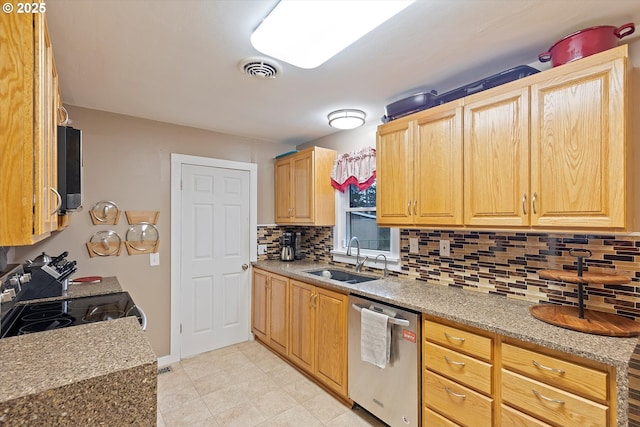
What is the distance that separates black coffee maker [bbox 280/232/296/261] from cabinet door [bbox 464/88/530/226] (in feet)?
7.21

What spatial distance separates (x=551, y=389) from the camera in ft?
4.41

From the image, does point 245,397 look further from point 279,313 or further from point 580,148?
point 580,148

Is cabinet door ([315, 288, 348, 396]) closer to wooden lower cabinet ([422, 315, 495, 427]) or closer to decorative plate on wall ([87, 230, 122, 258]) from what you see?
wooden lower cabinet ([422, 315, 495, 427])

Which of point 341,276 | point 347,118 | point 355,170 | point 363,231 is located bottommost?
point 341,276

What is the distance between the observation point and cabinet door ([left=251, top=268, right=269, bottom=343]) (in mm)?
3342

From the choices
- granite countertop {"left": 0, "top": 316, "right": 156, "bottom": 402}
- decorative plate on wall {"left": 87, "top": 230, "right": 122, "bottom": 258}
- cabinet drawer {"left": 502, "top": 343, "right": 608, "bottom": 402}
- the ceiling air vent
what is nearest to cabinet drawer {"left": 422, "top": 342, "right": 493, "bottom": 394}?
cabinet drawer {"left": 502, "top": 343, "right": 608, "bottom": 402}

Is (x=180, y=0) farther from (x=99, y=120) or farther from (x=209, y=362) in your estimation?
(x=209, y=362)

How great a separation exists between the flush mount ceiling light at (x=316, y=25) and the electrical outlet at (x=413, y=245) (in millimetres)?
1603

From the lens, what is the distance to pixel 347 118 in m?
2.74

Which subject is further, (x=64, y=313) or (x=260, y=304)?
(x=260, y=304)

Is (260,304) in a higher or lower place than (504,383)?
lower

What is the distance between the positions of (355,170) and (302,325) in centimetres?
153

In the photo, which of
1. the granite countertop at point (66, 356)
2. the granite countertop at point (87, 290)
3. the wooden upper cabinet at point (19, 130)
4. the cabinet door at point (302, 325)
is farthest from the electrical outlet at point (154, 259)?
the wooden upper cabinet at point (19, 130)

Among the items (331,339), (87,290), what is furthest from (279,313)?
(87,290)
